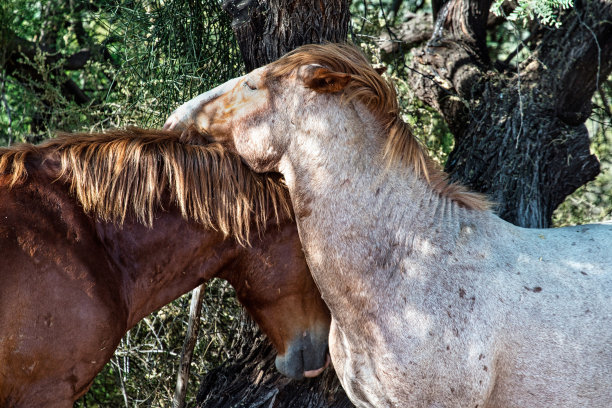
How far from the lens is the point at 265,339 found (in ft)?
11.4

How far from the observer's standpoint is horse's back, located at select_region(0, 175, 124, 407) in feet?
7.89

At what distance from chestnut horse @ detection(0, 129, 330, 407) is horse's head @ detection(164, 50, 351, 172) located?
0.10 metres

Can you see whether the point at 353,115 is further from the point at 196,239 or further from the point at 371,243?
the point at 196,239

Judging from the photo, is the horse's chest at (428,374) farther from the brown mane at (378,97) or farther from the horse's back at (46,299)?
the horse's back at (46,299)

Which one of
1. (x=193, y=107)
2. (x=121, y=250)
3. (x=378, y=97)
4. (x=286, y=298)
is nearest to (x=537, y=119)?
(x=378, y=97)

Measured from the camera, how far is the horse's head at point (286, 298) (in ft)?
9.18

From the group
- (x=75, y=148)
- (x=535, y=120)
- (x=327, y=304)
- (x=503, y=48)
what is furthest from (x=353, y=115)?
(x=503, y=48)

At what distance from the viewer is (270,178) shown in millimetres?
2801

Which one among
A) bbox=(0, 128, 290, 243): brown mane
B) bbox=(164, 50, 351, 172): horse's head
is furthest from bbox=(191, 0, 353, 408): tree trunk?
bbox=(0, 128, 290, 243): brown mane

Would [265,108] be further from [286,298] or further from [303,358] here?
[303,358]

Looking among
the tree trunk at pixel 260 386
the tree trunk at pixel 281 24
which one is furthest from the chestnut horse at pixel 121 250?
the tree trunk at pixel 281 24

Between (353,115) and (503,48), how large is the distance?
3171mm

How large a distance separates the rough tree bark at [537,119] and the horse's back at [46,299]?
2.11 meters

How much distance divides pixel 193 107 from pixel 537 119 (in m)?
2.01
